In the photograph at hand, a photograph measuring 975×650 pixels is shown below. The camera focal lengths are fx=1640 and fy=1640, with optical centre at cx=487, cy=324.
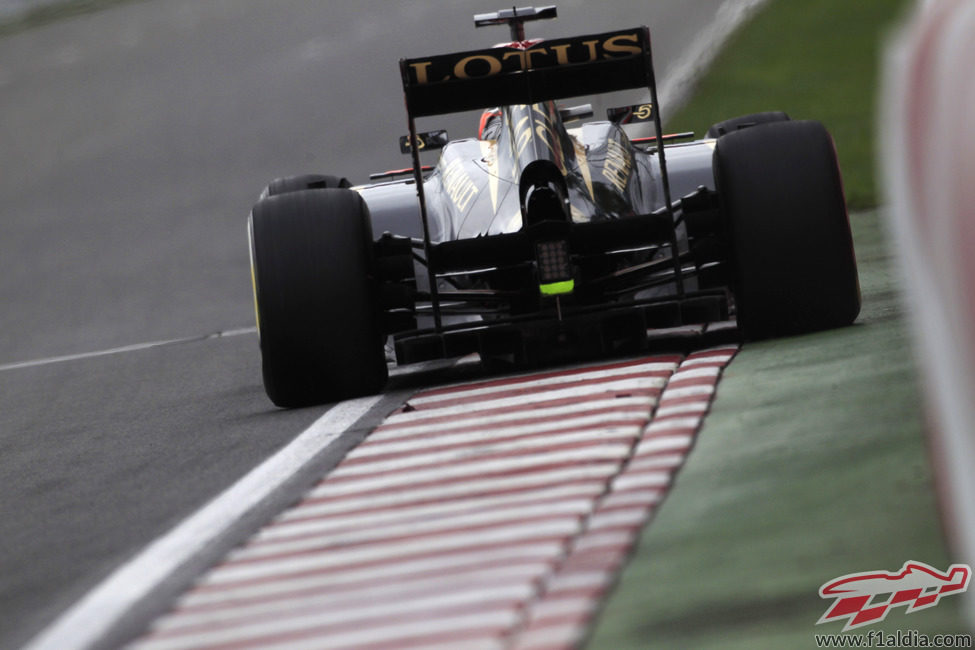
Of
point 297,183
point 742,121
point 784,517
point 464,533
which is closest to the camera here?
point 784,517

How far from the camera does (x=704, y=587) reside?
11.4 ft

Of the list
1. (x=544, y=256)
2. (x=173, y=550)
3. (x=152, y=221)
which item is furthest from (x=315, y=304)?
(x=152, y=221)

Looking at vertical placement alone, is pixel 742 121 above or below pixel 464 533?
above

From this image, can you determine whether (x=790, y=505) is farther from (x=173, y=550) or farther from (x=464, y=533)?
(x=173, y=550)

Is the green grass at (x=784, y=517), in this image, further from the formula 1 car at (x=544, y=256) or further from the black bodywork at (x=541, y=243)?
the black bodywork at (x=541, y=243)

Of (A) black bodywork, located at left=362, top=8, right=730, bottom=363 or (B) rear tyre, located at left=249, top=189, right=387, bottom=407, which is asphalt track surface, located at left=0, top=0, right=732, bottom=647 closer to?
(B) rear tyre, located at left=249, top=189, right=387, bottom=407

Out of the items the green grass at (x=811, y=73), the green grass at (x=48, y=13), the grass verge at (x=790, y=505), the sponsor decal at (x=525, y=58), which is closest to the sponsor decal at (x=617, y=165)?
the sponsor decal at (x=525, y=58)

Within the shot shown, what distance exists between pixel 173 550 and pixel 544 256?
2.82 metres

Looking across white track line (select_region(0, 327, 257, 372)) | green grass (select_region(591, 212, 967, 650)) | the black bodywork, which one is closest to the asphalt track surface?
white track line (select_region(0, 327, 257, 372))

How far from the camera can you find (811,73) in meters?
20.5

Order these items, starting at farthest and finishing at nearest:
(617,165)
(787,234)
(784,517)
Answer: (617,165) < (787,234) < (784,517)

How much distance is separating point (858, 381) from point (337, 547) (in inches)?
84.6

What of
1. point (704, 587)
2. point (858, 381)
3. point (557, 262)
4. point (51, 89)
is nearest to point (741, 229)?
point (557, 262)

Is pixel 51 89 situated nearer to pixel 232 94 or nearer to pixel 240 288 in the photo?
pixel 232 94
